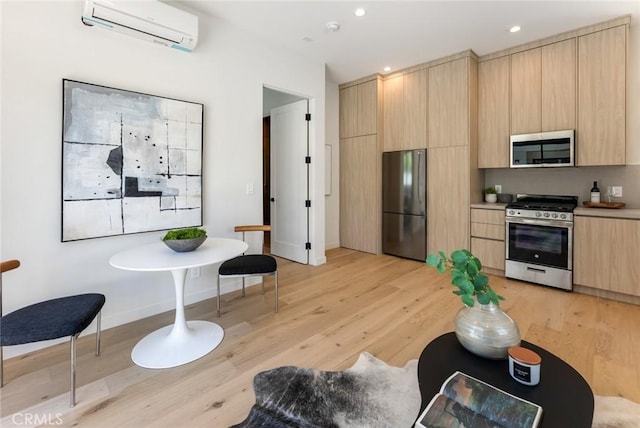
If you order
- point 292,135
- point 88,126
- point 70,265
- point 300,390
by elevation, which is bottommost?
point 300,390

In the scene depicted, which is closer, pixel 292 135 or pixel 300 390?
pixel 300 390

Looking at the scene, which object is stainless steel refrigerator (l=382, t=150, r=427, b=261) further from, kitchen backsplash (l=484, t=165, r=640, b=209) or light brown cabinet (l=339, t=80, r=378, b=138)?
kitchen backsplash (l=484, t=165, r=640, b=209)

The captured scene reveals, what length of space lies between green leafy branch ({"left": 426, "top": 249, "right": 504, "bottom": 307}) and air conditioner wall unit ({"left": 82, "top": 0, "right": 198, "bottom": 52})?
2.70 meters

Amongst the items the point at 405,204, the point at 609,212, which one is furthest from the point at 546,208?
the point at 405,204

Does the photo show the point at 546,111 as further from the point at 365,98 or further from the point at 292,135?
the point at 292,135

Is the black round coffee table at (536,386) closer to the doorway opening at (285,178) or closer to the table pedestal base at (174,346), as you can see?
the table pedestal base at (174,346)

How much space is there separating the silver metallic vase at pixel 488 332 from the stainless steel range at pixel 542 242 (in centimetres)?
250

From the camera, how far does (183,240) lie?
6.57 feet

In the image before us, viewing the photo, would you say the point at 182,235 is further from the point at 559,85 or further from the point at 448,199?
the point at 559,85

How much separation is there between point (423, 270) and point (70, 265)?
3.77 m

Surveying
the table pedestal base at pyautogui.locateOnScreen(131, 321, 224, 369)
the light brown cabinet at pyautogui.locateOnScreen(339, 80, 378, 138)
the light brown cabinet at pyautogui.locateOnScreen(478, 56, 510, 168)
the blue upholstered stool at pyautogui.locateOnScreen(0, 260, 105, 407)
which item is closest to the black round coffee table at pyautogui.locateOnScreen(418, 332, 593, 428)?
the table pedestal base at pyautogui.locateOnScreen(131, 321, 224, 369)

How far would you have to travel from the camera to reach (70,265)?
2.21 meters

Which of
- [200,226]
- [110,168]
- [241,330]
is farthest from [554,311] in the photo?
[110,168]

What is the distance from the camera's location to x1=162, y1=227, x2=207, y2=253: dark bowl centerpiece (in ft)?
6.56
